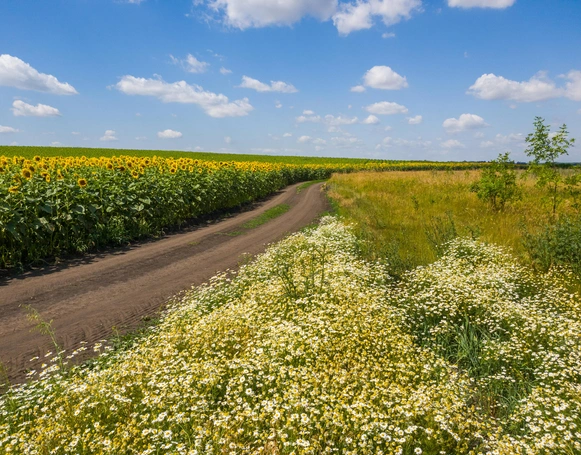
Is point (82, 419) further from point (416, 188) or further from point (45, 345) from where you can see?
point (416, 188)

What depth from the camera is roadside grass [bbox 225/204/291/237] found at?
16.0 m

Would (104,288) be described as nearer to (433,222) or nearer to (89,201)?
(89,201)

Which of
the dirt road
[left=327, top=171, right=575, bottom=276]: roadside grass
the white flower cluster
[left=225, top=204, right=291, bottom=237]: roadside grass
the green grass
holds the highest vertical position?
the green grass

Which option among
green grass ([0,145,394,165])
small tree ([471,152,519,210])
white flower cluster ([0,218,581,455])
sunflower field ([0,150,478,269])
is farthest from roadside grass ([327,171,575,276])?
green grass ([0,145,394,165])

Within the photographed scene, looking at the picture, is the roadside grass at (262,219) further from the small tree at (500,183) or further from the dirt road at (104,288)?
the small tree at (500,183)

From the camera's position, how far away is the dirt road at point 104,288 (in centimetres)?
631

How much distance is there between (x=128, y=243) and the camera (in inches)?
520

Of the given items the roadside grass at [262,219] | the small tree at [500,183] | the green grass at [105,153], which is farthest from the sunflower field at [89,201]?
the green grass at [105,153]

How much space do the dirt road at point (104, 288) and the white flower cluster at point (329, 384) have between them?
131 centimetres

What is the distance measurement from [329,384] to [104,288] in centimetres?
716

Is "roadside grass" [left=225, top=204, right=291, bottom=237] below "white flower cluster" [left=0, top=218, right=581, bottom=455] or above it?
below

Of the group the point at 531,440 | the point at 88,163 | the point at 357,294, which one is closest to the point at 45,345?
the point at 357,294

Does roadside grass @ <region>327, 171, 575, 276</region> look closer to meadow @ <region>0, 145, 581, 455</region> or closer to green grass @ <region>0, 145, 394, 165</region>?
meadow @ <region>0, 145, 581, 455</region>

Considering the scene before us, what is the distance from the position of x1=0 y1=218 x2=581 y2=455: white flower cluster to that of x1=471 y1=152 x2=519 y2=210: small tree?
9496mm
